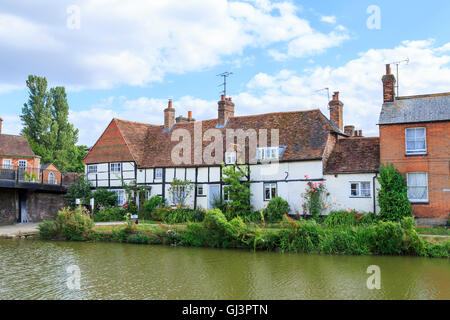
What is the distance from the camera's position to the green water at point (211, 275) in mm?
10054

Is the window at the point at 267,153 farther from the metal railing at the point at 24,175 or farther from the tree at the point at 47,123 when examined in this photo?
the tree at the point at 47,123

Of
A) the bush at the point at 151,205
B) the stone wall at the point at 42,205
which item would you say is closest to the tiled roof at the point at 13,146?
the stone wall at the point at 42,205

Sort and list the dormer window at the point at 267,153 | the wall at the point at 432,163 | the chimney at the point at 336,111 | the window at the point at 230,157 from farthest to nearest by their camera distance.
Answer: the window at the point at 230,157 → the chimney at the point at 336,111 → the dormer window at the point at 267,153 → the wall at the point at 432,163

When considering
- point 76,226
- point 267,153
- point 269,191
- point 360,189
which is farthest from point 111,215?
point 360,189

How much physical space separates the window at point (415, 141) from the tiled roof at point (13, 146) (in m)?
29.4

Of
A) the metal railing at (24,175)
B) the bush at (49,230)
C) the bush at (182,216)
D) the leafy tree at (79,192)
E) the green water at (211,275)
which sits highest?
the metal railing at (24,175)

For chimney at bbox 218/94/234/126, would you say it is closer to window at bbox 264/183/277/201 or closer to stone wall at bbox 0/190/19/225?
window at bbox 264/183/277/201

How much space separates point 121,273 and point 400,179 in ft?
43.3

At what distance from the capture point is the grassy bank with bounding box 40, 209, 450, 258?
14688 millimetres

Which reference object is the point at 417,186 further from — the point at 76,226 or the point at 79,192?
the point at 79,192

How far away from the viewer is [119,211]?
85.1 feet

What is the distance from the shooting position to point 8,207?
27188 mm
